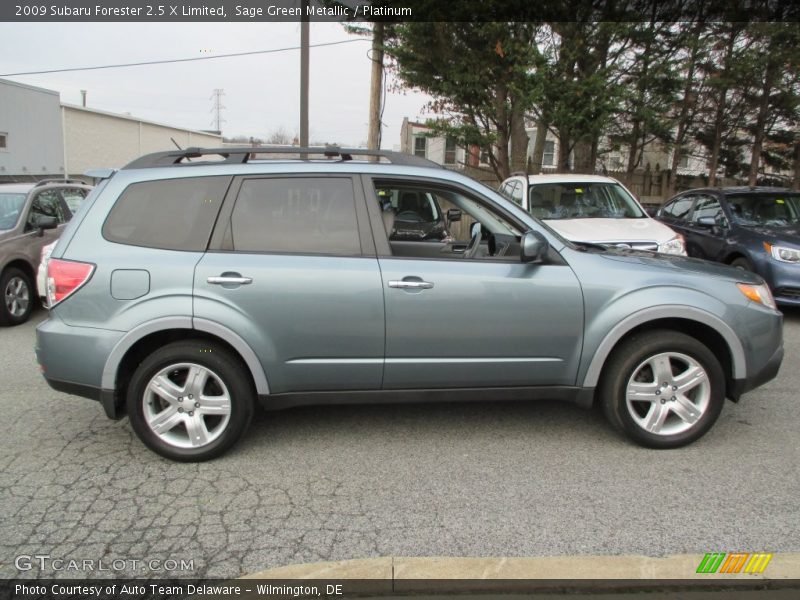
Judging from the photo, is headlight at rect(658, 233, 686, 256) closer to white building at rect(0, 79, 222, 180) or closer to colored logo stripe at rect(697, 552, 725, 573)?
colored logo stripe at rect(697, 552, 725, 573)

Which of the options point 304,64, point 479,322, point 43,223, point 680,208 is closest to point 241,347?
point 479,322

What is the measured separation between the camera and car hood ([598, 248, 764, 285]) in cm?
377

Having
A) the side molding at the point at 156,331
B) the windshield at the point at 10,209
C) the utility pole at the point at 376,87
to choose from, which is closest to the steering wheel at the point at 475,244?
the side molding at the point at 156,331

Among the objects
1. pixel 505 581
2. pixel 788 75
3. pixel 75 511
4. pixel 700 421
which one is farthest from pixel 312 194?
pixel 788 75

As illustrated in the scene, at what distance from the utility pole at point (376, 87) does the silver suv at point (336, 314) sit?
10247mm

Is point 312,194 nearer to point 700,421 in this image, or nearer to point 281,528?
point 281,528

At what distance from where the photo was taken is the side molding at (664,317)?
3594 mm

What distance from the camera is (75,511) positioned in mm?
3059

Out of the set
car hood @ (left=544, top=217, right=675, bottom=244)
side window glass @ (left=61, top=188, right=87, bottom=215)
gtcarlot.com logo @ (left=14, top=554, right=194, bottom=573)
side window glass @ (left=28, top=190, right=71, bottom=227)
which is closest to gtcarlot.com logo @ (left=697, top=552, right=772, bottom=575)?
gtcarlot.com logo @ (left=14, top=554, right=194, bottom=573)

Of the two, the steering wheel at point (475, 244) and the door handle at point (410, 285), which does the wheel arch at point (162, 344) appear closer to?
the door handle at point (410, 285)

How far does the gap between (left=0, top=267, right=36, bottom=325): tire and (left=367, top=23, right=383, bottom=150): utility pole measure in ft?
28.4

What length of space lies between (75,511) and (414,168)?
2.76 metres

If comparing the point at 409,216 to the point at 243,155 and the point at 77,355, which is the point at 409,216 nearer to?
the point at 243,155

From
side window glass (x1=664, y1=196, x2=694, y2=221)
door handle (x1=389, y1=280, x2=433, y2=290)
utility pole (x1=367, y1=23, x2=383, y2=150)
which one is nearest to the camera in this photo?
door handle (x1=389, y1=280, x2=433, y2=290)
